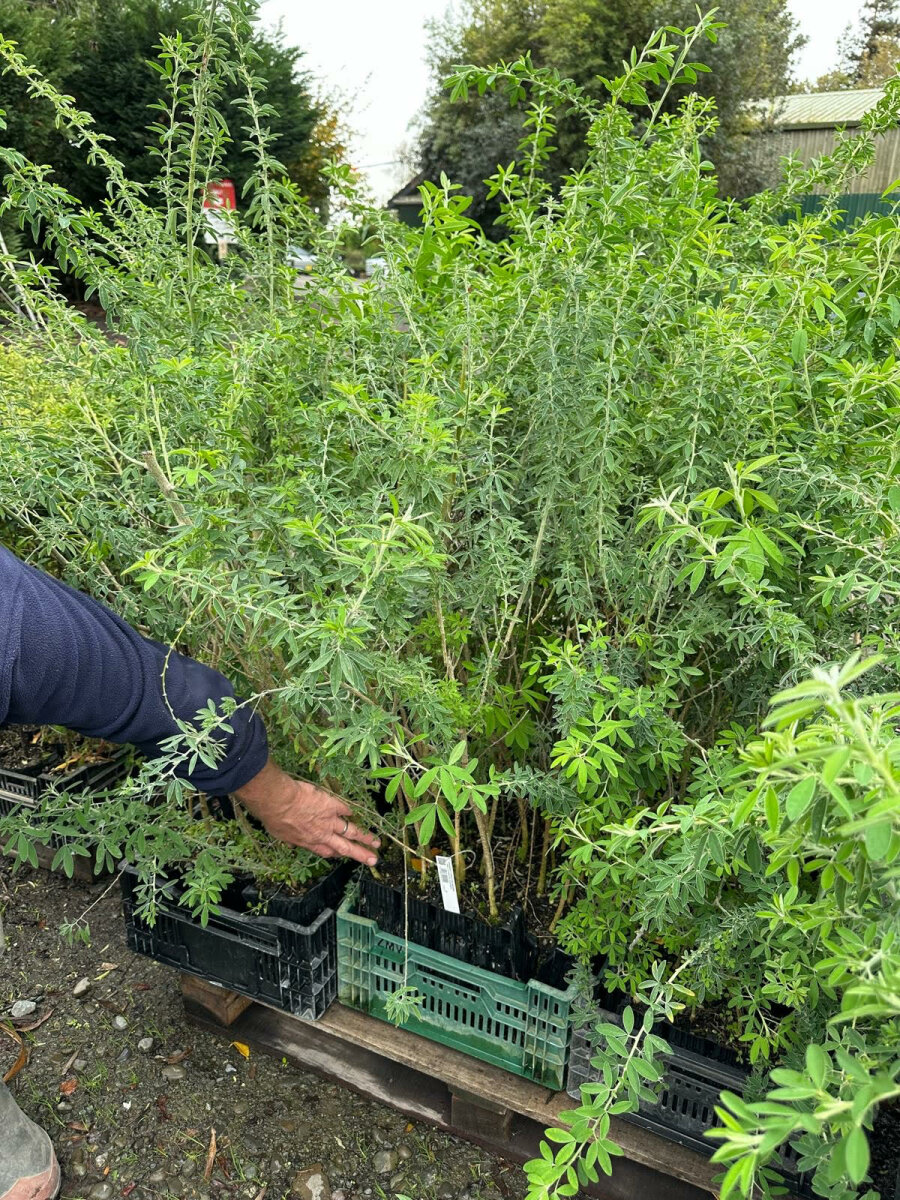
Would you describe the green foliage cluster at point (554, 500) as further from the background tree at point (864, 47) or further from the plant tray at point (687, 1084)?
the background tree at point (864, 47)

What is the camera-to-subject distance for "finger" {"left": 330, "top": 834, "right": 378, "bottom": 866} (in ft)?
6.06

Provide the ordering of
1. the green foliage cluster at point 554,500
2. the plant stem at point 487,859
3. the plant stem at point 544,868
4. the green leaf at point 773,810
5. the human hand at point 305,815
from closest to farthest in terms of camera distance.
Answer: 1. the green leaf at point 773,810
2. the green foliage cluster at point 554,500
3. the human hand at point 305,815
4. the plant stem at point 487,859
5. the plant stem at point 544,868

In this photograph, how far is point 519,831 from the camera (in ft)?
6.90

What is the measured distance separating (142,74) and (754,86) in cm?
1239

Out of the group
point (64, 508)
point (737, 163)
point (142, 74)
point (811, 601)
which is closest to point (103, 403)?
point (64, 508)

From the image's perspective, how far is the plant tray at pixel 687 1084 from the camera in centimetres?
157

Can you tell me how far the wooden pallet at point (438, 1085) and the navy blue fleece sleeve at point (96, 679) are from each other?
787 mm

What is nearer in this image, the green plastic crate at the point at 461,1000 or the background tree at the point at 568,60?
the green plastic crate at the point at 461,1000

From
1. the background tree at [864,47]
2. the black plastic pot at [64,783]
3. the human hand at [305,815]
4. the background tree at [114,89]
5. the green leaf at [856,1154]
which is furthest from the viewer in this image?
the background tree at [864,47]

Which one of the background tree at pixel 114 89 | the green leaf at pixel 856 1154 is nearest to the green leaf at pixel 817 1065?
the green leaf at pixel 856 1154

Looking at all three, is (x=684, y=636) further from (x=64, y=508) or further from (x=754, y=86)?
(x=754, y=86)

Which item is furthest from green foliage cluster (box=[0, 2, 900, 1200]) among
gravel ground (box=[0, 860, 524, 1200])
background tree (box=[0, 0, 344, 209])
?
background tree (box=[0, 0, 344, 209])

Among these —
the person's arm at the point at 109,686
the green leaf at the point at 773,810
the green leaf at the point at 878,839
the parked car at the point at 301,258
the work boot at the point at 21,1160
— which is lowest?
the work boot at the point at 21,1160

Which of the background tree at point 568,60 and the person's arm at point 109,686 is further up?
the background tree at point 568,60
